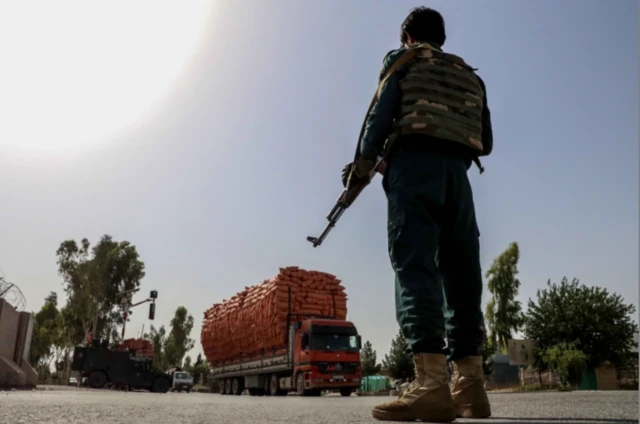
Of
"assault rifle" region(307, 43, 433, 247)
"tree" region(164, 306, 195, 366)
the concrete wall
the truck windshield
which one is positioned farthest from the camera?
"tree" region(164, 306, 195, 366)

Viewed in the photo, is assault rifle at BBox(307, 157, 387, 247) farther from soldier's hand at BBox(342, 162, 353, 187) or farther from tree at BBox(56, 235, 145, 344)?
tree at BBox(56, 235, 145, 344)

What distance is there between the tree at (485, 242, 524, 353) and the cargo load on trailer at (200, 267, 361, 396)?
13.9 metres

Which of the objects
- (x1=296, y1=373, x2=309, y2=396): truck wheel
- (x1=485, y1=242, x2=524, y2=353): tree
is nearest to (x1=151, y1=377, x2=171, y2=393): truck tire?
(x1=296, y1=373, x2=309, y2=396): truck wheel

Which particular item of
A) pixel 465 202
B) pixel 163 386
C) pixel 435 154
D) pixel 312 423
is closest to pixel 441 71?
pixel 435 154

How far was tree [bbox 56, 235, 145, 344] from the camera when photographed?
3641cm

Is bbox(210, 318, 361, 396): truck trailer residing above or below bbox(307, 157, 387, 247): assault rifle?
below

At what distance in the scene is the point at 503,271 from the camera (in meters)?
28.9

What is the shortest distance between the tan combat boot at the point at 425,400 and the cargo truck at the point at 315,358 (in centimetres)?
1249

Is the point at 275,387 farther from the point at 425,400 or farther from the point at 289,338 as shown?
the point at 425,400

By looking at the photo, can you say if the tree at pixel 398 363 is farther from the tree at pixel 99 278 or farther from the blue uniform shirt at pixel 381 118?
the blue uniform shirt at pixel 381 118

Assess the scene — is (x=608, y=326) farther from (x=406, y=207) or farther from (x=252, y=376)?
(x=406, y=207)

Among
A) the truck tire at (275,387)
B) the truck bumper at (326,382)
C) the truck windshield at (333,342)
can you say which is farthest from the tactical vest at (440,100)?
the truck tire at (275,387)

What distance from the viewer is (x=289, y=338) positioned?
15898 millimetres

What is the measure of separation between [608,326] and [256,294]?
59.1 feet
